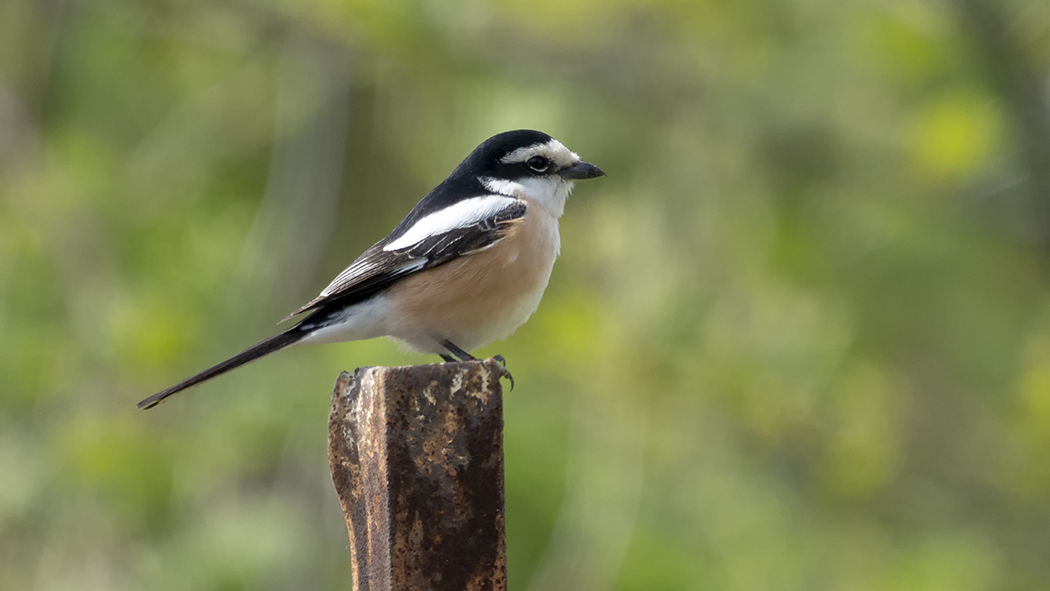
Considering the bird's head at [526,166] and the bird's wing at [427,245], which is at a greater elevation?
the bird's head at [526,166]

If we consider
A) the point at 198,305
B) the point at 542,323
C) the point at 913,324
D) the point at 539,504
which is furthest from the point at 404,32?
the point at 913,324

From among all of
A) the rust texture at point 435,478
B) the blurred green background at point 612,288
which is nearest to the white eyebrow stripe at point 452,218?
the blurred green background at point 612,288

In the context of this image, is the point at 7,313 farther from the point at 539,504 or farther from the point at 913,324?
the point at 913,324

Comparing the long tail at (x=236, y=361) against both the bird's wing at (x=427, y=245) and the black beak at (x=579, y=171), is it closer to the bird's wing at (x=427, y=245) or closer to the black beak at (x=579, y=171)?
the bird's wing at (x=427, y=245)

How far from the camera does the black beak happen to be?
163 inches

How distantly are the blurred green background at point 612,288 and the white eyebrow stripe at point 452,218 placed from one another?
1.63m

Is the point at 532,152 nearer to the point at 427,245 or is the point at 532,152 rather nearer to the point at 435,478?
the point at 427,245

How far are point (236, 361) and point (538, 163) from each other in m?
1.53

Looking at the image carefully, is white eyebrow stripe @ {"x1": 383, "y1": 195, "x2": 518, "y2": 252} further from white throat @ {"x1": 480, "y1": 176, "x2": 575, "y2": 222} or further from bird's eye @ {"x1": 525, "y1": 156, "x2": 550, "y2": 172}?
bird's eye @ {"x1": 525, "y1": 156, "x2": 550, "y2": 172}

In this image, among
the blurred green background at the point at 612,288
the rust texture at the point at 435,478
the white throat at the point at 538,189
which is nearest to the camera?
the rust texture at the point at 435,478

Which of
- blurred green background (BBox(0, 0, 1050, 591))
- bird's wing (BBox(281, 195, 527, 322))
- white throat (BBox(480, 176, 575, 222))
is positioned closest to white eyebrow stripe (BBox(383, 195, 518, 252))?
bird's wing (BBox(281, 195, 527, 322))

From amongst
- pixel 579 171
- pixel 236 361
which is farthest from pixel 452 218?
pixel 236 361

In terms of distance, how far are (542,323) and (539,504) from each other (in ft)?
3.44

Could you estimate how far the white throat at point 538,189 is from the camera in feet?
13.2
